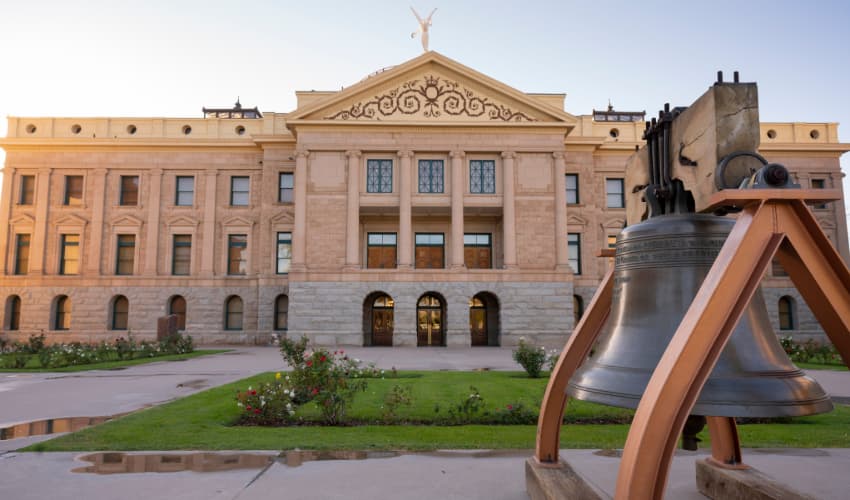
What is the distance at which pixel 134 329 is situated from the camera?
117 ft

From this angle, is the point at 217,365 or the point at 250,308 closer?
the point at 217,365

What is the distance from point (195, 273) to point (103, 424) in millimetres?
30084

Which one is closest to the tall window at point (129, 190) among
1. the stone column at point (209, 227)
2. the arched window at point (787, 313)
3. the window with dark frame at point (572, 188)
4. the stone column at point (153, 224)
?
the stone column at point (153, 224)

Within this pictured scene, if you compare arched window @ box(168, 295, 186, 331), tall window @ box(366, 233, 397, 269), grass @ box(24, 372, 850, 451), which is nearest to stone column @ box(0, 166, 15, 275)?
arched window @ box(168, 295, 186, 331)

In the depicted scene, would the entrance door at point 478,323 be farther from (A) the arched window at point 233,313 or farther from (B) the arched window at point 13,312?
(B) the arched window at point 13,312

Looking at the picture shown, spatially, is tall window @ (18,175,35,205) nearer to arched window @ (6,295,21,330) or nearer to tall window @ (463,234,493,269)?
arched window @ (6,295,21,330)

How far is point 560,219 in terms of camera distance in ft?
111

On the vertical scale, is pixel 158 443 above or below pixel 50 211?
below

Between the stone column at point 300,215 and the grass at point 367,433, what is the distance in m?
22.1

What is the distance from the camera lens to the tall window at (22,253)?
1451 inches

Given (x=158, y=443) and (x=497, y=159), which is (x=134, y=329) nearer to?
(x=497, y=159)

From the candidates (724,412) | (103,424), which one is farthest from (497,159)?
(724,412)

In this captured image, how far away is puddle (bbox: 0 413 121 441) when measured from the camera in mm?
8070

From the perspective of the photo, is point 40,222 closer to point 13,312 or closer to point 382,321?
point 13,312
